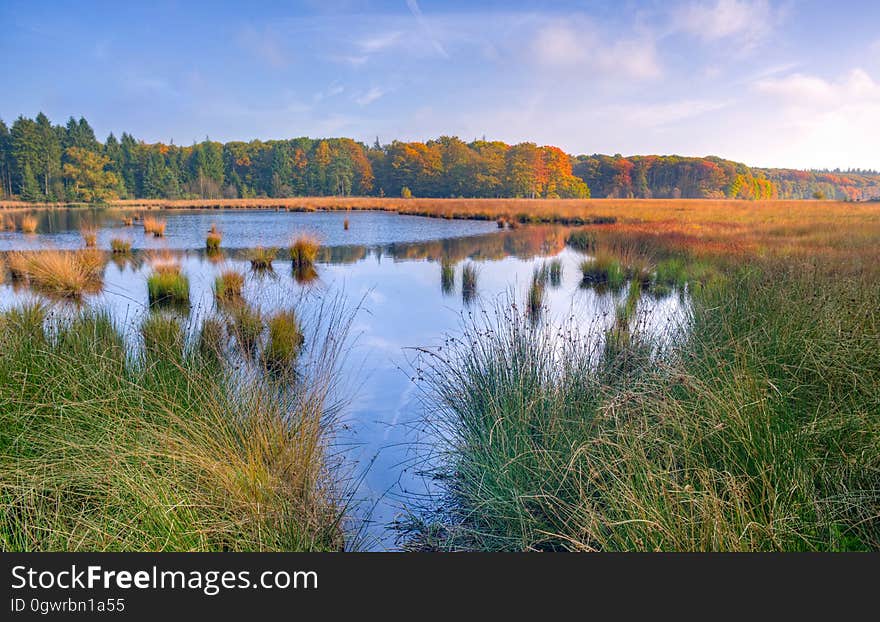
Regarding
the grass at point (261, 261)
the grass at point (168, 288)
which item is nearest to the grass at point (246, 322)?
the grass at point (168, 288)

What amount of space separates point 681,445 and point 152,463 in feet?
7.57

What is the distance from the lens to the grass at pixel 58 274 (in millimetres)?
9141

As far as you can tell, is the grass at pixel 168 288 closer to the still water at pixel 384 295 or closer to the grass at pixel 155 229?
the still water at pixel 384 295

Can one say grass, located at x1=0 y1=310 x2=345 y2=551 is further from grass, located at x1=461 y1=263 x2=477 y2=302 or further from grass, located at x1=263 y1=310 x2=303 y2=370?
grass, located at x1=461 y1=263 x2=477 y2=302

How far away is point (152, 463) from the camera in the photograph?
7.66 ft

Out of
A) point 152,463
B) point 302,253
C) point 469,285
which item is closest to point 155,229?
point 302,253

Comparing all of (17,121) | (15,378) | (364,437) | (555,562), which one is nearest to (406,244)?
(364,437)

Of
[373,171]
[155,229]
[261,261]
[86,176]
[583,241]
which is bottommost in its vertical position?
[261,261]

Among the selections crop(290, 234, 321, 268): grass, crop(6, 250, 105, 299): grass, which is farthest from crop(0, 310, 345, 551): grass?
crop(290, 234, 321, 268): grass

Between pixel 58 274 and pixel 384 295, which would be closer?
pixel 58 274

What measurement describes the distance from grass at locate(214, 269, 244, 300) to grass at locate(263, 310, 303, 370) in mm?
2510

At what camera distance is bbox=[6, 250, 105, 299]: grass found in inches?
360

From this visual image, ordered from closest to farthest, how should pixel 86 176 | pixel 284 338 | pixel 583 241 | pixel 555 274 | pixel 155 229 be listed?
pixel 284 338 → pixel 555 274 → pixel 583 241 → pixel 155 229 → pixel 86 176

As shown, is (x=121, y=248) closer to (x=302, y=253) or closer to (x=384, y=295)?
(x=302, y=253)
